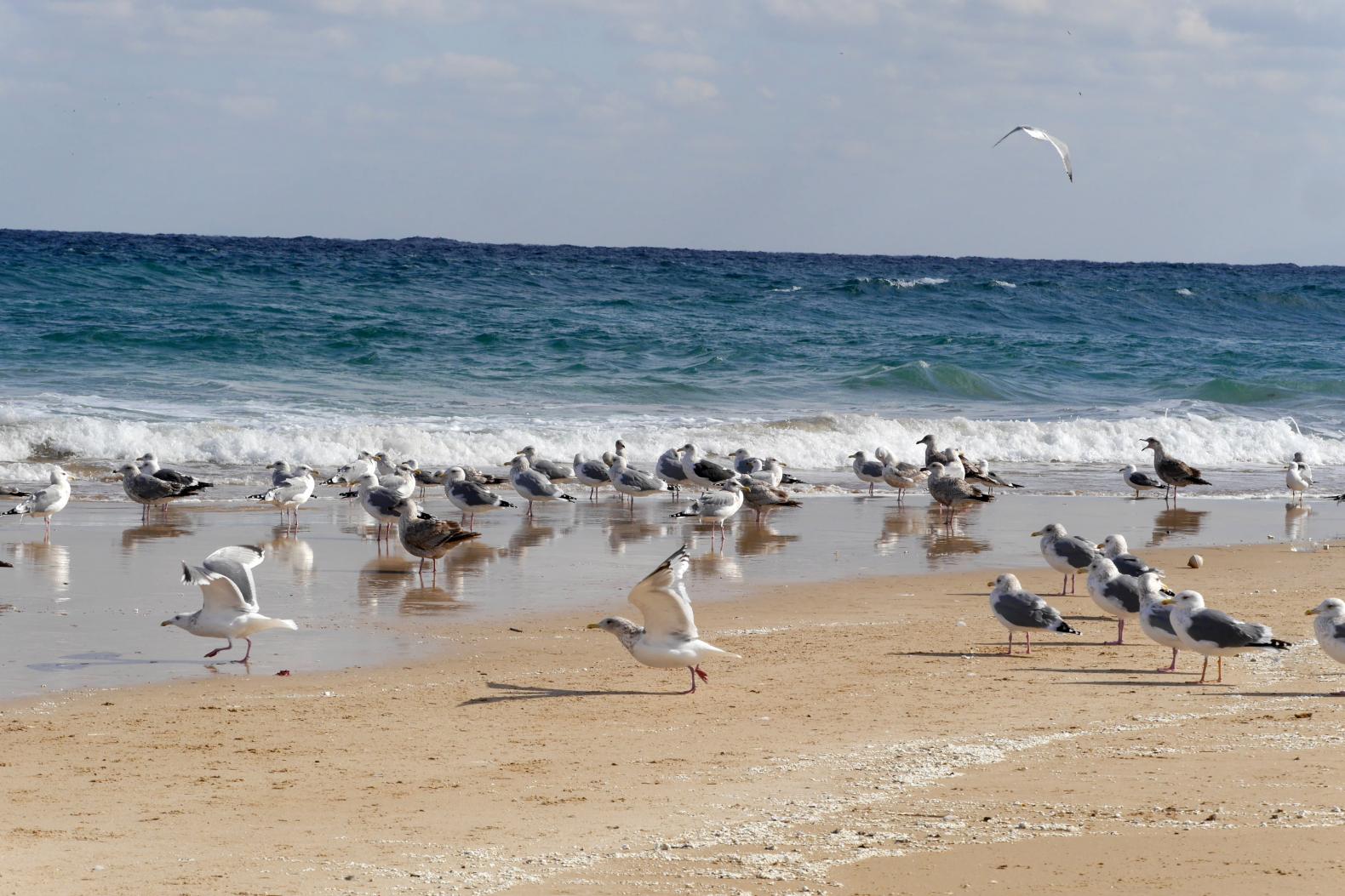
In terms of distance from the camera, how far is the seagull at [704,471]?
1856 centimetres

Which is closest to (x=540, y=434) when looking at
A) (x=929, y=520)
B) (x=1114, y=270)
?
(x=929, y=520)

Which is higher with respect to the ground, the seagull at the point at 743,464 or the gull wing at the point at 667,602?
the seagull at the point at 743,464

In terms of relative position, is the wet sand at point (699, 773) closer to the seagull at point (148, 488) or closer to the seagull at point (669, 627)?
the seagull at point (669, 627)

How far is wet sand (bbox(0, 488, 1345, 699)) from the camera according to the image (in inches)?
381

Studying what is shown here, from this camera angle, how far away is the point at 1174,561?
13922mm

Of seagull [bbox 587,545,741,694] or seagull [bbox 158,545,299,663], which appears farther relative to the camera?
seagull [bbox 158,545,299,663]

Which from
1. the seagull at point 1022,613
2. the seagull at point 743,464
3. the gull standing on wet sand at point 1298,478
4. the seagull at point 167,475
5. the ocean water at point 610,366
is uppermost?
the ocean water at point 610,366

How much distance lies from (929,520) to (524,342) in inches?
744

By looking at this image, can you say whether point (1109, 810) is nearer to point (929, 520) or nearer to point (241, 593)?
point (241, 593)

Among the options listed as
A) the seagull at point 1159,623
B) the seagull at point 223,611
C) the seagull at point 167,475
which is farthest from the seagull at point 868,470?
the seagull at point 223,611

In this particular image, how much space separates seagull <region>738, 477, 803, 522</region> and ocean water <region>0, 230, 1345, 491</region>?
5812mm

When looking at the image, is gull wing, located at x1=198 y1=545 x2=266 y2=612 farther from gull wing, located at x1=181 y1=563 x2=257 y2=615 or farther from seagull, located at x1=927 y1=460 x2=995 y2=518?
seagull, located at x1=927 y1=460 x2=995 y2=518

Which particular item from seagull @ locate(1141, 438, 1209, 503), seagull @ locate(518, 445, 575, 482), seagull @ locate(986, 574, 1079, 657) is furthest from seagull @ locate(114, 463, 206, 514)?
seagull @ locate(1141, 438, 1209, 503)

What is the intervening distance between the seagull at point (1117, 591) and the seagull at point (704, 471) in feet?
27.3
